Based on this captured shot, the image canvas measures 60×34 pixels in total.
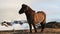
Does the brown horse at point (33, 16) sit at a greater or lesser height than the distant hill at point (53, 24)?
greater

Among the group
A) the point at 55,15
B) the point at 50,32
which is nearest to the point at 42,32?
the point at 50,32

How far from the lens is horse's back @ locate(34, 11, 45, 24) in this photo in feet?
7.08

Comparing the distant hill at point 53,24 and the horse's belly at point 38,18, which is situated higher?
A: the horse's belly at point 38,18

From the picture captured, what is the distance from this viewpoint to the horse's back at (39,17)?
2.16m

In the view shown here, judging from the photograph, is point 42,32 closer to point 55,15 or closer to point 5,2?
point 55,15

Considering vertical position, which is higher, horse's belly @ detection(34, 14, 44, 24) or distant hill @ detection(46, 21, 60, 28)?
horse's belly @ detection(34, 14, 44, 24)

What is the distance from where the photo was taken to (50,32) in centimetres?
212

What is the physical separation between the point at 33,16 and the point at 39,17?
6cm

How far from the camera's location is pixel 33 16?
2.15 meters

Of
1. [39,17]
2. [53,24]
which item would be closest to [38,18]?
[39,17]

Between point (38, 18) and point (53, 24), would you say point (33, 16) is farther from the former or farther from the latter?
point (53, 24)

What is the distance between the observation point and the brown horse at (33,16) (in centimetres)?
213

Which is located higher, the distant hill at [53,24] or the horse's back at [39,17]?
the horse's back at [39,17]

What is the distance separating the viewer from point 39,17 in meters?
2.17
